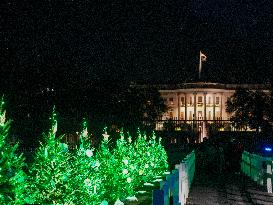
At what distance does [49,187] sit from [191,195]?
28.0 feet

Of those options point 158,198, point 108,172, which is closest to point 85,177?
point 108,172

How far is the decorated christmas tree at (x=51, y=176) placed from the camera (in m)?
9.36

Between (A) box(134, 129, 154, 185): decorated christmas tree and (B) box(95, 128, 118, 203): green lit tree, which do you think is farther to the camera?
(A) box(134, 129, 154, 185): decorated christmas tree

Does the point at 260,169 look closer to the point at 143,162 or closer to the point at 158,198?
the point at 143,162

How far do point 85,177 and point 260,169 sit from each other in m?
10.5

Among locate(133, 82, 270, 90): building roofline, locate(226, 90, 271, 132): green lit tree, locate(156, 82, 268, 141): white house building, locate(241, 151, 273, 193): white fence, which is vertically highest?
locate(133, 82, 270, 90): building roofline

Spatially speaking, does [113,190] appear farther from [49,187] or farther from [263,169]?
[263,169]

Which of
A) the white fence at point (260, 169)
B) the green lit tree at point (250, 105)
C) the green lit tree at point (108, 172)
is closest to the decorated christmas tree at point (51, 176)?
the green lit tree at point (108, 172)

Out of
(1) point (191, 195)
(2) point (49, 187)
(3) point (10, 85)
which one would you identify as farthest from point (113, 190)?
(3) point (10, 85)

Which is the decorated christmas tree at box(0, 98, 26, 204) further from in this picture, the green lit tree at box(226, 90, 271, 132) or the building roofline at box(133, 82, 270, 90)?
the building roofline at box(133, 82, 270, 90)

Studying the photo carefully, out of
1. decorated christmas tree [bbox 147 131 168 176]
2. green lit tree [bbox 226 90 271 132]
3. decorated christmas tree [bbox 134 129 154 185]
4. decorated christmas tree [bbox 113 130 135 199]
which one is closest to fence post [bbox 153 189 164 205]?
decorated christmas tree [bbox 113 130 135 199]

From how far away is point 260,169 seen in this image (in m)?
20.2

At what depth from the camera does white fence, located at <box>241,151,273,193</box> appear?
60.1ft

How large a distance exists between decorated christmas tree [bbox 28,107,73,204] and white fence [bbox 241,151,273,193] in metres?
10.3
